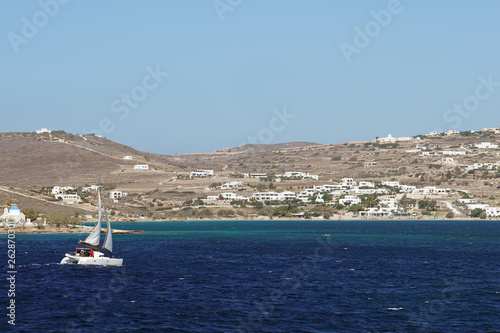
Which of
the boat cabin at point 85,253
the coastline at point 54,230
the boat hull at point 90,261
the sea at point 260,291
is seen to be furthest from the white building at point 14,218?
the boat hull at point 90,261

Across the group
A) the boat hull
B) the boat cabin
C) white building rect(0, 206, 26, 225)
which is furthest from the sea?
white building rect(0, 206, 26, 225)

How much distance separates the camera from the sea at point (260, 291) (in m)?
42.2

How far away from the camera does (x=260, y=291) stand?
54.6 meters

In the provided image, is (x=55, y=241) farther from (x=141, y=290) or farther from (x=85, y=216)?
(x=85, y=216)

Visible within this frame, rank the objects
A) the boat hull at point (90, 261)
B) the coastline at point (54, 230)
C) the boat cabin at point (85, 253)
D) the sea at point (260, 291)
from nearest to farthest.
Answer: the sea at point (260, 291)
the boat hull at point (90, 261)
the boat cabin at point (85, 253)
the coastline at point (54, 230)

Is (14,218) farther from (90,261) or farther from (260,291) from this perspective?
(260,291)

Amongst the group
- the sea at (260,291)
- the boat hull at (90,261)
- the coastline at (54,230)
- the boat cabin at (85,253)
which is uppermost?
the coastline at (54,230)

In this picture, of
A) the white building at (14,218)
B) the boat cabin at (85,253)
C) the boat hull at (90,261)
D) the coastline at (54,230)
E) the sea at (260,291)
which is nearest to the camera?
the sea at (260,291)

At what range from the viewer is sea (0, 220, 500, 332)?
42156mm

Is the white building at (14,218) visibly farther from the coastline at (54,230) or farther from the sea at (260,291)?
the sea at (260,291)

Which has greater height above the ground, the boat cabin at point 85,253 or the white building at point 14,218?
the white building at point 14,218

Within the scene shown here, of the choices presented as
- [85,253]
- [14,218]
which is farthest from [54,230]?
[85,253]

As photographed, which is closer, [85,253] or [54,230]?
[85,253]

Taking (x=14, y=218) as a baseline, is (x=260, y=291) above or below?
below
